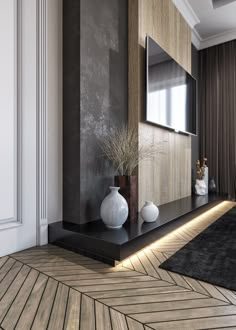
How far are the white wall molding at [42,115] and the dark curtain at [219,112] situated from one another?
3.27 metres

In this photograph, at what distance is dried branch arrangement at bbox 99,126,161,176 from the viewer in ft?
6.31

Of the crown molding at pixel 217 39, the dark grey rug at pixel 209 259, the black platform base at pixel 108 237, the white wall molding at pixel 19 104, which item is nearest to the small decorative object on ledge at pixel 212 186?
the dark grey rug at pixel 209 259

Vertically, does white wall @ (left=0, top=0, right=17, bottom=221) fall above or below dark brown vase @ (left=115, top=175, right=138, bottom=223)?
above

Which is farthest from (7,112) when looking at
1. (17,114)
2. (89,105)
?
(89,105)

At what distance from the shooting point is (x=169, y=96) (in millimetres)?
2688

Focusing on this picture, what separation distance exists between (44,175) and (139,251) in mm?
868

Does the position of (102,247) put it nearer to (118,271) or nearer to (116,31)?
(118,271)

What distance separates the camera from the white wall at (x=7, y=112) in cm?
154

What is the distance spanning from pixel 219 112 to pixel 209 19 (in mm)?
1456

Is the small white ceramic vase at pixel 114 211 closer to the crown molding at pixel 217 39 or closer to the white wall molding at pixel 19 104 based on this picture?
the white wall molding at pixel 19 104

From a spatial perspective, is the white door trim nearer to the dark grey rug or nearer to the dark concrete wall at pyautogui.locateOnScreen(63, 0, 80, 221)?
the dark concrete wall at pyautogui.locateOnScreen(63, 0, 80, 221)

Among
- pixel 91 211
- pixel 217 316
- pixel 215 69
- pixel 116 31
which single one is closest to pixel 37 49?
pixel 116 31

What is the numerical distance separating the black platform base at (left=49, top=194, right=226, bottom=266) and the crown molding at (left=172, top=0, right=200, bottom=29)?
2.73 metres

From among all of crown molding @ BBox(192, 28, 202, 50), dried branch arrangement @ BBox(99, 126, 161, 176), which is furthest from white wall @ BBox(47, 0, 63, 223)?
crown molding @ BBox(192, 28, 202, 50)
